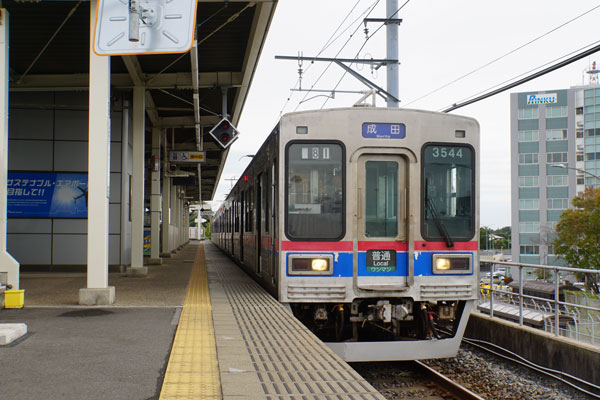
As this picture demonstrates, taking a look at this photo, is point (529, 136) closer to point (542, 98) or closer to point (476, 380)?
point (542, 98)

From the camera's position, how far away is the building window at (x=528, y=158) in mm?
61625

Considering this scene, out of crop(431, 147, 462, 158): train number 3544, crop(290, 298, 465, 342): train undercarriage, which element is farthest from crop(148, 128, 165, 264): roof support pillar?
crop(431, 147, 462, 158): train number 3544

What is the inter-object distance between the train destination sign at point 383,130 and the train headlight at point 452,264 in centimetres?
149

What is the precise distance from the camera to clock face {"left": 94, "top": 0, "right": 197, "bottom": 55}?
664cm

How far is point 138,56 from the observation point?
1383 cm

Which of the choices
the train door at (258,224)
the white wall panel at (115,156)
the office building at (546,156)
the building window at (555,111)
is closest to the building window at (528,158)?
the office building at (546,156)

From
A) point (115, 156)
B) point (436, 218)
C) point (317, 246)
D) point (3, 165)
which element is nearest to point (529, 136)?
point (115, 156)

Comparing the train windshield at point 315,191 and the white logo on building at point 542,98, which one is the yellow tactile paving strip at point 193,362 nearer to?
the train windshield at point 315,191

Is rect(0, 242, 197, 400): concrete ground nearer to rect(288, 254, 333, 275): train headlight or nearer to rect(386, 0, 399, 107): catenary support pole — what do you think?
rect(288, 254, 333, 275): train headlight

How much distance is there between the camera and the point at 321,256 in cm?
686

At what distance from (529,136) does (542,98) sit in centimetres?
402

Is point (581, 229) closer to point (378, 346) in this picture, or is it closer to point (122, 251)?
point (122, 251)

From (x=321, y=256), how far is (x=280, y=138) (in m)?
1.45

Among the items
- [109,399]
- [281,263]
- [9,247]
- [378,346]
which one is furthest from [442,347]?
[9,247]
